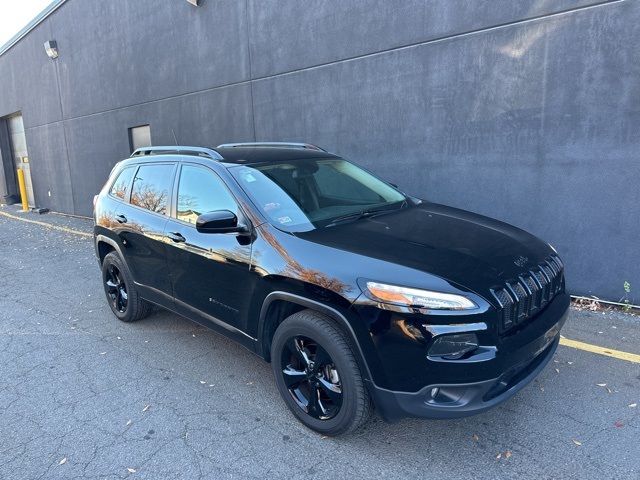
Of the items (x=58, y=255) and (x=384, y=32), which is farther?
(x=58, y=255)

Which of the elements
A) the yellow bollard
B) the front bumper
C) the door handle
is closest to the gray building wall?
the front bumper

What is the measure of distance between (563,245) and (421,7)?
328 cm

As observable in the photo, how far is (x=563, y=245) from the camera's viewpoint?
4992mm

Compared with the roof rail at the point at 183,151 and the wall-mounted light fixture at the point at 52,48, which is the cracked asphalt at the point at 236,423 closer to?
the roof rail at the point at 183,151

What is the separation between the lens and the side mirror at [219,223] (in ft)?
9.84

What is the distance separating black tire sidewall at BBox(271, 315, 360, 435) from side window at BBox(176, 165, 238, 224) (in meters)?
0.95

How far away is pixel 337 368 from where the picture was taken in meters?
2.59

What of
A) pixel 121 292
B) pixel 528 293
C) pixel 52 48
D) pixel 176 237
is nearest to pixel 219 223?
pixel 176 237

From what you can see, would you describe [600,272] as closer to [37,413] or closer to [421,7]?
[421,7]

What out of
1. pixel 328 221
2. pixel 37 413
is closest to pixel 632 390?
pixel 328 221

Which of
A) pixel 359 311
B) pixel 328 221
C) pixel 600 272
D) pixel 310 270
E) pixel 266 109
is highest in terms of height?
pixel 266 109

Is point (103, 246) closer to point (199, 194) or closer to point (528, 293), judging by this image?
point (199, 194)

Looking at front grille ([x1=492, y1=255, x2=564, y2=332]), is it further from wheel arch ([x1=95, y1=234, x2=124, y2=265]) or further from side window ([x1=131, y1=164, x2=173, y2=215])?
wheel arch ([x1=95, y1=234, x2=124, y2=265])

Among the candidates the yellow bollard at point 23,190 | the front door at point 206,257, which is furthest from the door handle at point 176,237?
the yellow bollard at point 23,190
